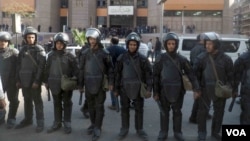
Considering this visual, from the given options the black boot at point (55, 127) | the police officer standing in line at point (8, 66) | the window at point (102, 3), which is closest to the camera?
the black boot at point (55, 127)

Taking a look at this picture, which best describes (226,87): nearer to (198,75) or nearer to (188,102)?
(198,75)

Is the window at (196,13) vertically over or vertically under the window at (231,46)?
over

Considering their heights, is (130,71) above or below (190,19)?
below

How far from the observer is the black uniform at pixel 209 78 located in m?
6.01

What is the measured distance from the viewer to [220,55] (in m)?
6.05

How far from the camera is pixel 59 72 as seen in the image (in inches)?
257

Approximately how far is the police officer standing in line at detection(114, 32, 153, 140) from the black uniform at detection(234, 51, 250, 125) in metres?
1.40

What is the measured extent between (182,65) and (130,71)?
86 centimetres

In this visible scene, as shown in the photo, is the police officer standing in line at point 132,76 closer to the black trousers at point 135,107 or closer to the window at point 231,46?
the black trousers at point 135,107

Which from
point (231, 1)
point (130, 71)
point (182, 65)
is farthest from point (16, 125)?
point (231, 1)

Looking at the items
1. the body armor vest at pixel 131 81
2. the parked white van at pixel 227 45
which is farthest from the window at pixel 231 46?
the body armor vest at pixel 131 81

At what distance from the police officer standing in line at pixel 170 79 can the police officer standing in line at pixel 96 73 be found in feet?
2.69

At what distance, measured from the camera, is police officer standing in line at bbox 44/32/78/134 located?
650cm

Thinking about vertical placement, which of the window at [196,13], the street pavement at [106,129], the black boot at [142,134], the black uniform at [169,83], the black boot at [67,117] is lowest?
the street pavement at [106,129]
